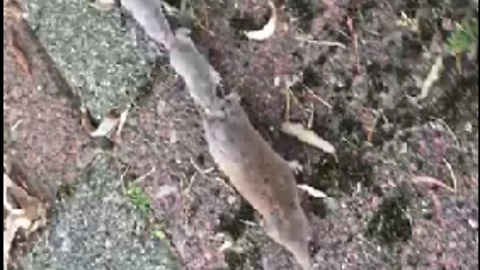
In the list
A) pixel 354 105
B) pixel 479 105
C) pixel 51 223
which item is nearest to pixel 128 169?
pixel 51 223

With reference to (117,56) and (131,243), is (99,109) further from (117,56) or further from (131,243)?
(131,243)

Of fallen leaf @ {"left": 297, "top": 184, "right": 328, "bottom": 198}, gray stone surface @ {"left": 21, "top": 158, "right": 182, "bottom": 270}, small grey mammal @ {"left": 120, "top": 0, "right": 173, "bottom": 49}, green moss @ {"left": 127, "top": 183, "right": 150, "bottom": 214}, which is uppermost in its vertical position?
small grey mammal @ {"left": 120, "top": 0, "right": 173, "bottom": 49}

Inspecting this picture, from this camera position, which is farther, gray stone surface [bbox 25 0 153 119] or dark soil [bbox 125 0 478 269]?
gray stone surface [bbox 25 0 153 119]

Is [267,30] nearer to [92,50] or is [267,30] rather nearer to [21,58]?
[92,50]

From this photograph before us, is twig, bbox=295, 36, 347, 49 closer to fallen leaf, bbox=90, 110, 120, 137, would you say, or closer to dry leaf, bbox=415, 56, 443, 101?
dry leaf, bbox=415, 56, 443, 101

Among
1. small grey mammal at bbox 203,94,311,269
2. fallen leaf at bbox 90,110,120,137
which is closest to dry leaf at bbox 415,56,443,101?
small grey mammal at bbox 203,94,311,269

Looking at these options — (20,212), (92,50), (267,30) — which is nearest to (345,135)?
(267,30)

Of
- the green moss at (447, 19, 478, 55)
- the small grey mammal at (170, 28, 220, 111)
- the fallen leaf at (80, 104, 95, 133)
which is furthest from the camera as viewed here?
the fallen leaf at (80, 104, 95, 133)
